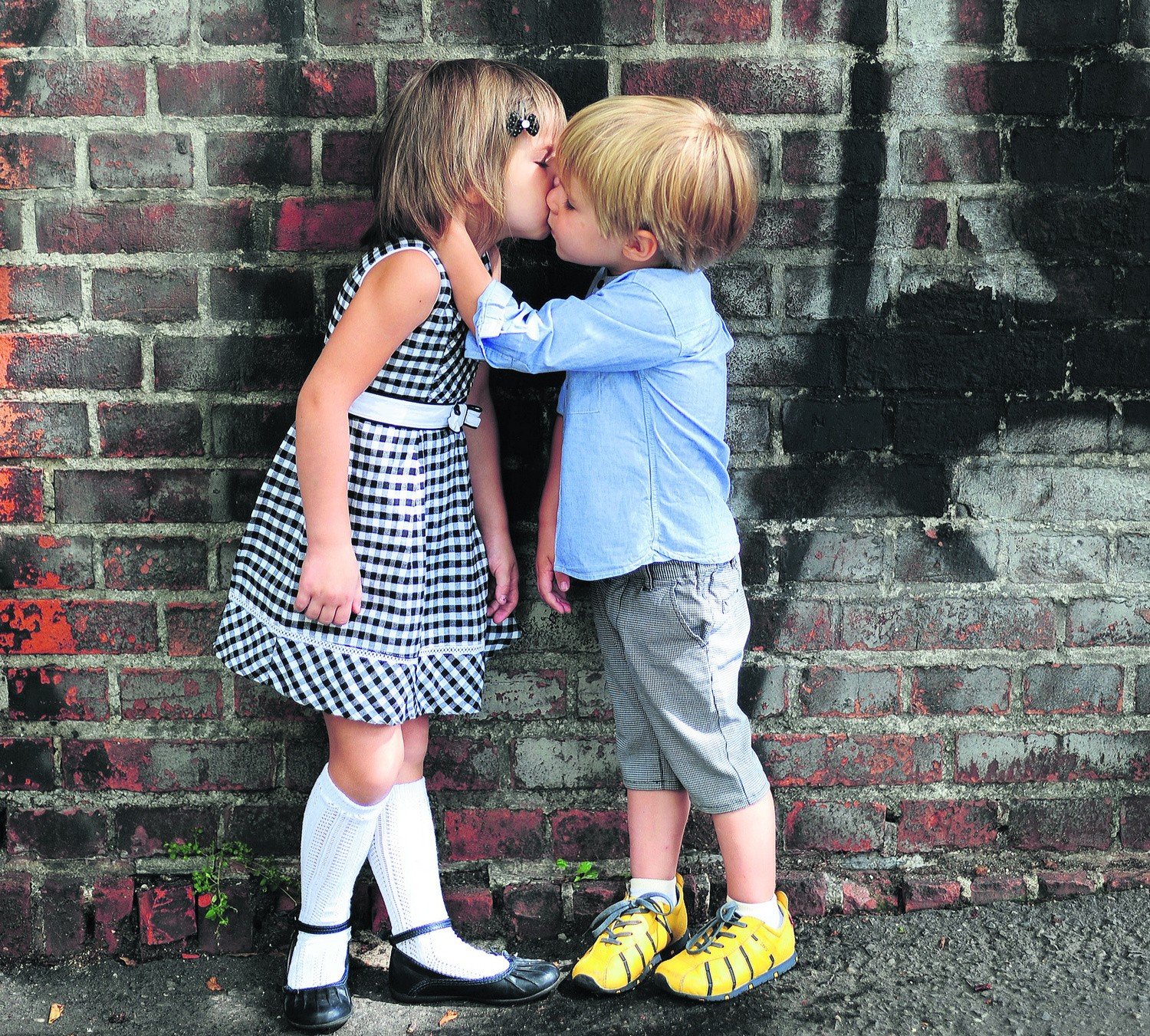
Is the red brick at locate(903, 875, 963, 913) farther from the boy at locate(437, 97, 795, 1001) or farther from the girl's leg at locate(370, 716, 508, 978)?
the girl's leg at locate(370, 716, 508, 978)

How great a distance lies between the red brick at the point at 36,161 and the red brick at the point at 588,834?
4.95 ft

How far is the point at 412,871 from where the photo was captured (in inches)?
74.7

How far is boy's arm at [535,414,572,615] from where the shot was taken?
1911mm

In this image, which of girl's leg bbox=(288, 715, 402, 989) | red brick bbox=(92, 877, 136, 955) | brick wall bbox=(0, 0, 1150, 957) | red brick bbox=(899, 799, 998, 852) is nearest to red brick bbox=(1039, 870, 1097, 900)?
brick wall bbox=(0, 0, 1150, 957)

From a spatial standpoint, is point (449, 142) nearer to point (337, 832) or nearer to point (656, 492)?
point (656, 492)

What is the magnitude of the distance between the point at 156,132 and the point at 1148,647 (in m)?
2.12

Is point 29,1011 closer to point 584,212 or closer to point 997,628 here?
point 584,212

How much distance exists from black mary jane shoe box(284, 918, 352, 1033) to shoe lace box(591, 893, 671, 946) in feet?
1.54

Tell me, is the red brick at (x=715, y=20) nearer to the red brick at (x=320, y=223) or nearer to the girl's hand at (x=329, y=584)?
the red brick at (x=320, y=223)

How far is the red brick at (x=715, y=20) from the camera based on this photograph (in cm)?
186

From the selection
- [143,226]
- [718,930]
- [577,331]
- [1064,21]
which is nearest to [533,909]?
[718,930]

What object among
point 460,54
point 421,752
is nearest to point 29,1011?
point 421,752

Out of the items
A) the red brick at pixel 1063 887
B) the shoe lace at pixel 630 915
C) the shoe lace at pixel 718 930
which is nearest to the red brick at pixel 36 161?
the shoe lace at pixel 630 915

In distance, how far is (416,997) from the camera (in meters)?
1.86
